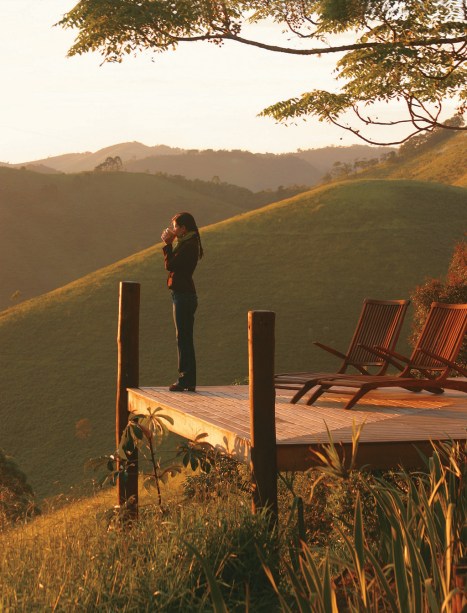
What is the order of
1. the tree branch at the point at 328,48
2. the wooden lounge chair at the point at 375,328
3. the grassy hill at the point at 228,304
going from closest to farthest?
1. the wooden lounge chair at the point at 375,328
2. the tree branch at the point at 328,48
3. the grassy hill at the point at 228,304

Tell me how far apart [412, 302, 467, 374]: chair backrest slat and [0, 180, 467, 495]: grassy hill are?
61.5 feet

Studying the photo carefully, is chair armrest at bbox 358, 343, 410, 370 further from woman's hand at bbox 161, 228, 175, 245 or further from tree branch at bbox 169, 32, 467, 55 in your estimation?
tree branch at bbox 169, 32, 467, 55

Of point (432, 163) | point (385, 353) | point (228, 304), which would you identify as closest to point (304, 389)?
point (385, 353)

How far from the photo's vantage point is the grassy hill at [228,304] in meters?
32.2

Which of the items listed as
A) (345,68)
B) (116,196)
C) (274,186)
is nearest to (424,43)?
(345,68)

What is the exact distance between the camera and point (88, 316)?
40625mm

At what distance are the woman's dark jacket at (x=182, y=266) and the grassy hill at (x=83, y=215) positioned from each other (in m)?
68.6

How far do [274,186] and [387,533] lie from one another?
175821 millimetres

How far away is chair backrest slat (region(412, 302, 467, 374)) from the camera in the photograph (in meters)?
9.10

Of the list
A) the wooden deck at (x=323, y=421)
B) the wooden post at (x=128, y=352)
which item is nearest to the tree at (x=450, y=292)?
the wooden deck at (x=323, y=421)

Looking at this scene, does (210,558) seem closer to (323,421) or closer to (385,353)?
(323,421)

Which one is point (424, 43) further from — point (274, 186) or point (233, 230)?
point (274, 186)

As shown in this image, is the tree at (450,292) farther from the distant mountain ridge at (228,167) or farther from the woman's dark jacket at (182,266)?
the distant mountain ridge at (228,167)

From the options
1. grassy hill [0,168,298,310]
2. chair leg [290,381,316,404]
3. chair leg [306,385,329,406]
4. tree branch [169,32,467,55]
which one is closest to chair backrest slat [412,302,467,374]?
chair leg [306,385,329,406]
